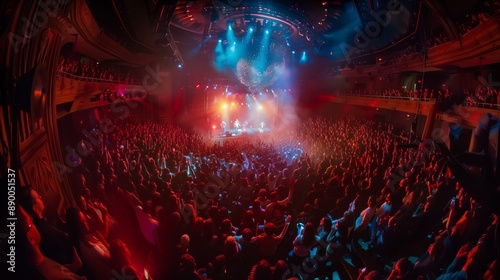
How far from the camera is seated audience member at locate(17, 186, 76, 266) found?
11.2 ft

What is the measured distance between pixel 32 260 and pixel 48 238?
53 cm

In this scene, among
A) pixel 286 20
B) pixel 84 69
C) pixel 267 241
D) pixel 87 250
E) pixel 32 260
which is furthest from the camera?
pixel 286 20

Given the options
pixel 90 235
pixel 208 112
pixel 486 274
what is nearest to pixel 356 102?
pixel 208 112

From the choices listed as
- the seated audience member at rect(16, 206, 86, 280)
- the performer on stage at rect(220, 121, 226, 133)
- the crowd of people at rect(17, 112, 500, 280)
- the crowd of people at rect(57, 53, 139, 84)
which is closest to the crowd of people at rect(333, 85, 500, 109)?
the crowd of people at rect(17, 112, 500, 280)

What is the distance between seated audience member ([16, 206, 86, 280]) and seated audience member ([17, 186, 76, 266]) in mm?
279

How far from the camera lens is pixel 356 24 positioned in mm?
16047

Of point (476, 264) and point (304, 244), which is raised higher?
point (476, 264)

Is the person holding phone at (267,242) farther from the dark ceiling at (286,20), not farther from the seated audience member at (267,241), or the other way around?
the dark ceiling at (286,20)

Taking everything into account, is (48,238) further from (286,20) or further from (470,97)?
(470,97)

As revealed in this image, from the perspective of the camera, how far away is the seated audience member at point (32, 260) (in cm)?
291

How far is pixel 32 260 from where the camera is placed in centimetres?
294

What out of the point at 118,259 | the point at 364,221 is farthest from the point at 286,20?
the point at 118,259

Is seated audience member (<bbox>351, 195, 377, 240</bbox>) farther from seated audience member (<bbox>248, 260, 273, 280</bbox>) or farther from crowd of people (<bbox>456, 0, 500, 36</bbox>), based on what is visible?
crowd of people (<bbox>456, 0, 500, 36</bbox>)

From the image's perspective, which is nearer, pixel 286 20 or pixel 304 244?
pixel 304 244
